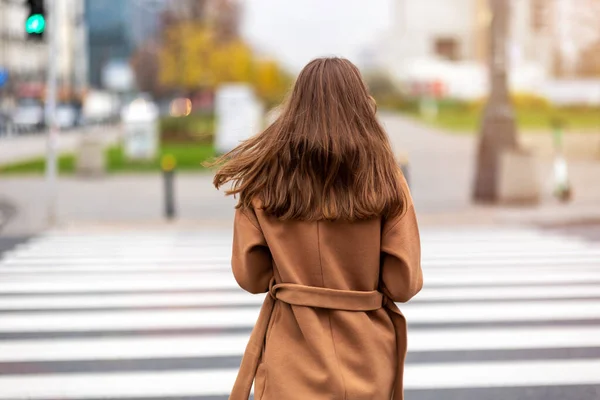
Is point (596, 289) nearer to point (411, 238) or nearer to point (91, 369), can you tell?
point (91, 369)

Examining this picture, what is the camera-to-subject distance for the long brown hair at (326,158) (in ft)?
8.97

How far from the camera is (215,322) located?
24.0 feet

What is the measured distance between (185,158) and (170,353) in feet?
67.4

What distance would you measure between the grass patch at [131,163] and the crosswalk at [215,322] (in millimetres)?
12255

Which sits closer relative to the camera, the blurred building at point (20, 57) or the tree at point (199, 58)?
the tree at point (199, 58)

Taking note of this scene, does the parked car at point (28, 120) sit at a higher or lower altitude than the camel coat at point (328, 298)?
lower

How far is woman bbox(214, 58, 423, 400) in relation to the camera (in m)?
2.74

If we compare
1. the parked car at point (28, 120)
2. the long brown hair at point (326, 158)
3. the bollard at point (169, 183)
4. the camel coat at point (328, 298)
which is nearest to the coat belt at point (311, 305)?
the camel coat at point (328, 298)

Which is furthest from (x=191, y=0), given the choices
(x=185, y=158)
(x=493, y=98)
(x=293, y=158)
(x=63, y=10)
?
(x=63, y=10)

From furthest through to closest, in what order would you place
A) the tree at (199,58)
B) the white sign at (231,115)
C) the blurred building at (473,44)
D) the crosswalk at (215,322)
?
the blurred building at (473,44), the tree at (199,58), the white sign at (231,115), the crosswalk at (215,322)

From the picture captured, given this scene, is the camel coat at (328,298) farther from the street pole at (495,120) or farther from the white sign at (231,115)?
the white sign at (231,115)

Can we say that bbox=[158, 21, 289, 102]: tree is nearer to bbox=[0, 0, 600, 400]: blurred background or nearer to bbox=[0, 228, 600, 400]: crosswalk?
bbox=[0, 0, 600, 400]: blurred background

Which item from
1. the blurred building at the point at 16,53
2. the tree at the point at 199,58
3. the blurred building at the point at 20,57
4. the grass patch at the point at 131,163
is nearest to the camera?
the grass patch at the point at 131,163

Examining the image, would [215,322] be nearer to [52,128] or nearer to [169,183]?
[169,183]
